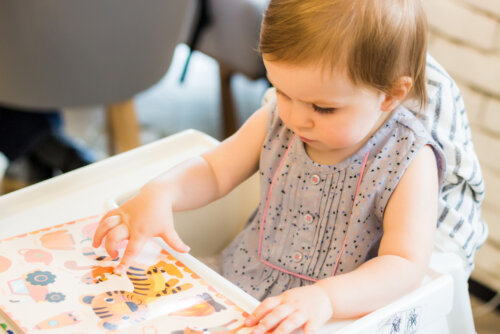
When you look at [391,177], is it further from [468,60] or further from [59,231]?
[468,60]

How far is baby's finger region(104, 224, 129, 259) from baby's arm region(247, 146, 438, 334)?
172 millimetres

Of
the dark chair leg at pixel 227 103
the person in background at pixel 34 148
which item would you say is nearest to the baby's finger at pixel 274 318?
the person in background at pixel 34 148

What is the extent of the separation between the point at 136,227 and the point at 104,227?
33mm

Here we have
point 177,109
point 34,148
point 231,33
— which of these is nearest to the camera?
point 231,33

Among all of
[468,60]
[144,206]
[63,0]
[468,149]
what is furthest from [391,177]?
[63,0]

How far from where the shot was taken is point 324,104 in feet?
2.22

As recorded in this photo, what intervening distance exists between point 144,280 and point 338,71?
0.28 meters

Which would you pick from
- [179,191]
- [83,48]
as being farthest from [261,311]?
[83,48]

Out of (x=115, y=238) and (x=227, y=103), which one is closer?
(x=115, y=238)

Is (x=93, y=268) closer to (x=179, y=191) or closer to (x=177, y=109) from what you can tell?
(x=179, y=191)

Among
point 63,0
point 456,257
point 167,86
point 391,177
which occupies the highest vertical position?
point 63,0

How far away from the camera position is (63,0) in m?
1.25

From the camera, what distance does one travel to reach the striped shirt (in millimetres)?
806

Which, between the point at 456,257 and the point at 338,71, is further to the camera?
the point at 456,257
